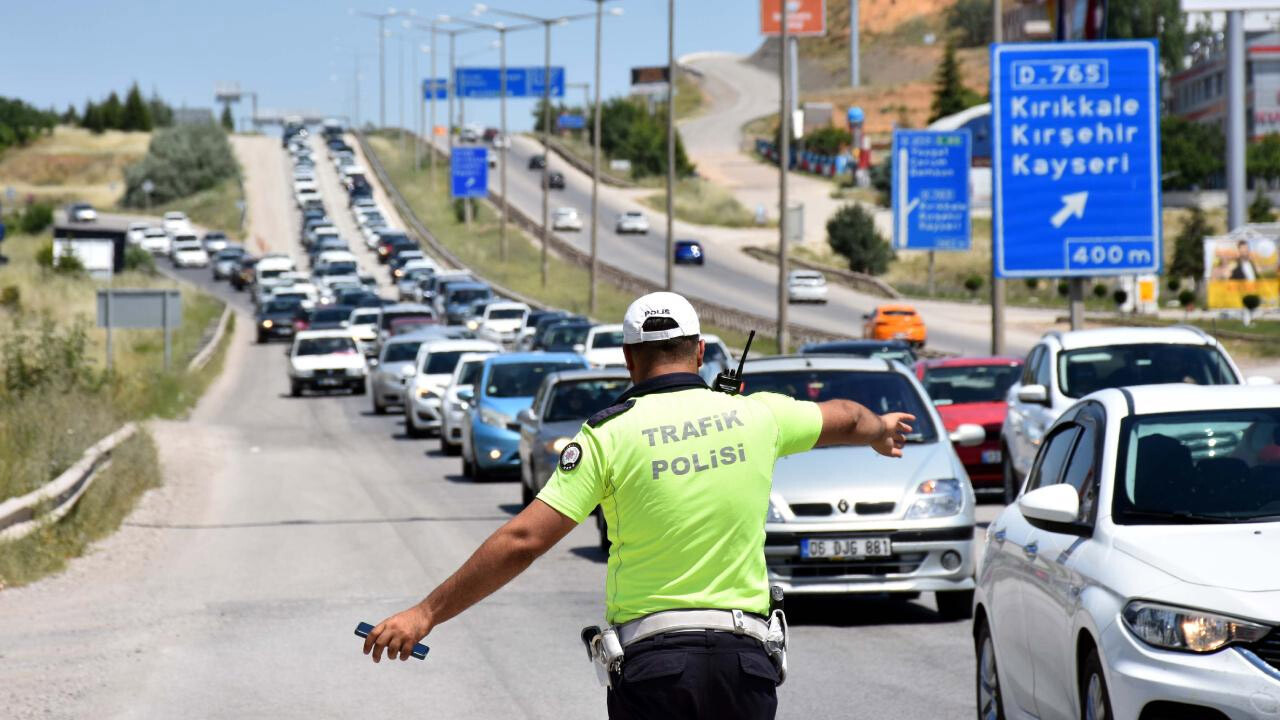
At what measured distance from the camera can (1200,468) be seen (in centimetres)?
707

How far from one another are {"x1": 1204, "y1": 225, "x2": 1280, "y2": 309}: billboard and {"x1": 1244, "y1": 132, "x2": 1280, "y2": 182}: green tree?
66.4 m

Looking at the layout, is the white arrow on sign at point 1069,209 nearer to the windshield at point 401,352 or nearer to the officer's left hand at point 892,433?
the windshield at point 401,352

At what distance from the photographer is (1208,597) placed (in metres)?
5.84

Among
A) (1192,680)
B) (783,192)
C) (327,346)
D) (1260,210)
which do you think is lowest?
(327,346)

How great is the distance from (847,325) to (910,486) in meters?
57.9

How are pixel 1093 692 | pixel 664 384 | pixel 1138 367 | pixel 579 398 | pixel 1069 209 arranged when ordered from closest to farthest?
pixel 664 384 < pixel 1093 692 < pixel 1138 367 < pixel 579 398 < pixel 1069 209

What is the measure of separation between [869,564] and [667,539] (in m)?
7.56

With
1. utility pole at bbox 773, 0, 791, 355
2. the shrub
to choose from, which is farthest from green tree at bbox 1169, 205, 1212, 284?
the shrub

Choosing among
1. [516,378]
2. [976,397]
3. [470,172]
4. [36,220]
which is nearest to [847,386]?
[976,397]

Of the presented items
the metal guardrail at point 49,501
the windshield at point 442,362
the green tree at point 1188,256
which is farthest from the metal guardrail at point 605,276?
the metal guardrail at point 49,501

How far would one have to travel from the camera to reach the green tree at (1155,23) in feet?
512

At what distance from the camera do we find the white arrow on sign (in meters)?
26.9

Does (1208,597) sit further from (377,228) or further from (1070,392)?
(377,228)

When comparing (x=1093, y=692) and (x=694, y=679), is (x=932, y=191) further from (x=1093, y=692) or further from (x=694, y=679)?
(x=694, y=679)
